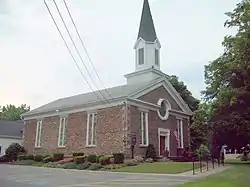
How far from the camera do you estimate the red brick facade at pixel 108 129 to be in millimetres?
25328

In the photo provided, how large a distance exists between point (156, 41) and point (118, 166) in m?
15.0

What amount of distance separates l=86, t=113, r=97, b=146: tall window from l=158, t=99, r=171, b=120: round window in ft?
19.2

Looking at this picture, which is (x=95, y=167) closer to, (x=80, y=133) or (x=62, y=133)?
(x=80, y=133)

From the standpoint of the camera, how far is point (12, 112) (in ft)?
231

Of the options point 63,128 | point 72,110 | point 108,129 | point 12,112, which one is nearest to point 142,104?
point 108,129

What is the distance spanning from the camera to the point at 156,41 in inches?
1251

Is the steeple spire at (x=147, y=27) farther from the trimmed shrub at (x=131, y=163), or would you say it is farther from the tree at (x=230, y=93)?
the trimmed shrub at (x=131, y=163)

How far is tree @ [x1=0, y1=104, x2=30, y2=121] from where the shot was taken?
227 feet

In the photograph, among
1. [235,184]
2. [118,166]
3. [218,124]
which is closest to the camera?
[235,184]

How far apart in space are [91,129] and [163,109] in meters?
6.97

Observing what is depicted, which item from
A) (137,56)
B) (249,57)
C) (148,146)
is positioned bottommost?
(148,146)

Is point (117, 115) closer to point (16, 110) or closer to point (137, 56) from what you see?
point (137, 56)

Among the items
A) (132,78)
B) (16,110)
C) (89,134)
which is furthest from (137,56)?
(16,110)

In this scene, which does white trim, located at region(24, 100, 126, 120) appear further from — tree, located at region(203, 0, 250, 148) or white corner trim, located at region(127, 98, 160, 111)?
tree, located at region(203, 0, 250, 148)
